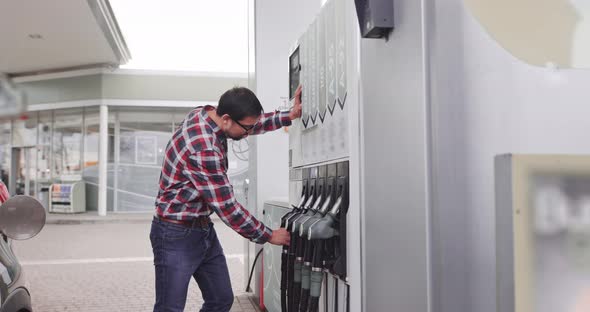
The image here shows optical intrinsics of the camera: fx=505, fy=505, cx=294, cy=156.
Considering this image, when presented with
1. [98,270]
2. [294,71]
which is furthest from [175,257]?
[98,270]

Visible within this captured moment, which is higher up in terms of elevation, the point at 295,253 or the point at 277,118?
the point at 277,118

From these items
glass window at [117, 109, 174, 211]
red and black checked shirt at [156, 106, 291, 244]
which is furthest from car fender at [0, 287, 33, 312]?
glass window at [117, 109, 174, 211]

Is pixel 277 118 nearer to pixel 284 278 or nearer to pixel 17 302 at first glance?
pixel 284 278

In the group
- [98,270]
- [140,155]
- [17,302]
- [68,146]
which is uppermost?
[68,146]

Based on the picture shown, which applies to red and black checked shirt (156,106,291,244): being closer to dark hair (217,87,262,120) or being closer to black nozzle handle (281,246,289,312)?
dark hair (217,87,262,120)

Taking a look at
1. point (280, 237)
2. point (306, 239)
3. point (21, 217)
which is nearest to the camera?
point (21, 217)

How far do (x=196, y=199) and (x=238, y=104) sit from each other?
0.48m

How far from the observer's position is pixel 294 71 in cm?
286

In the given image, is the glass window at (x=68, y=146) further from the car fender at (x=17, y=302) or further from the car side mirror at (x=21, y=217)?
the car side mirror at (x=21, y=217)

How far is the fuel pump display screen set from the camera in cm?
278

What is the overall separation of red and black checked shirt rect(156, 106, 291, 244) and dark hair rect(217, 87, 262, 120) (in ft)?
0.34

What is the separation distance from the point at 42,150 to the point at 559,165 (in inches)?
599

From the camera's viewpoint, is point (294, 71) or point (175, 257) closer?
point (175, 257)

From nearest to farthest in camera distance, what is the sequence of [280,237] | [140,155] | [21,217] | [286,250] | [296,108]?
1. [21,217]
2. [280,237]
3. [286,250]
4. [296,108]
5. [140,155]
